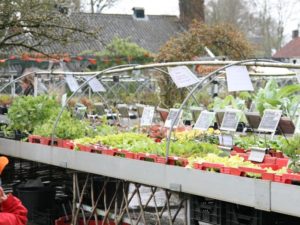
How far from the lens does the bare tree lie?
925 cm

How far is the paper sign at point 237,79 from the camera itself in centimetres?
478

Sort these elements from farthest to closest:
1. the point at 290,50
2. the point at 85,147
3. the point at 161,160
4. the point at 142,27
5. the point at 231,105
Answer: the point at 290,50 → the point at 142,27 → the point at 231,105 → the point at 85,147 → the point at 161,160

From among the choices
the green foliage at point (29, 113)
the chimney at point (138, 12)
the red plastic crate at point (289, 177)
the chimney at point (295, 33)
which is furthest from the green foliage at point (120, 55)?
the chimney at point (295, 33)

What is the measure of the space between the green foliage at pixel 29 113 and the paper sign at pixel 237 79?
3.35m

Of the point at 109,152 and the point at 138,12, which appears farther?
the point at 138,12

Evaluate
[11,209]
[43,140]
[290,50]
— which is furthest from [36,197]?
[290,50]

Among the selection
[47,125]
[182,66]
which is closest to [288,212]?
[182,66]

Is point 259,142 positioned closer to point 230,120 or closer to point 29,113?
point 230,120

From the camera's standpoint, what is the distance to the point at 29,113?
25.4 ft

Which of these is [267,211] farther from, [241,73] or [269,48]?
[269,48]

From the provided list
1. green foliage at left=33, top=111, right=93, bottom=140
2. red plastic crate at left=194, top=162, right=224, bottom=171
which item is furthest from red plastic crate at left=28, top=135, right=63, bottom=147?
red plastic crate at left=194, top=162, right=224, bottom=171

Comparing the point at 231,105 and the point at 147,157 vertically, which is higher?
the point at 231,105

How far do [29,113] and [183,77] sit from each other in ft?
9.62

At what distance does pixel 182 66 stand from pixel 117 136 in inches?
43.4
